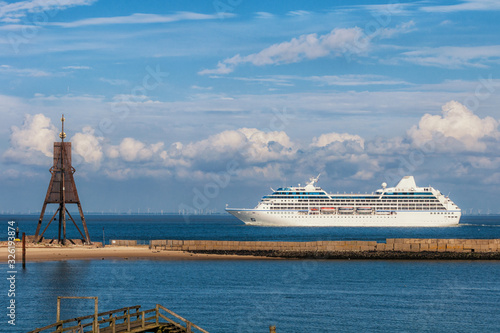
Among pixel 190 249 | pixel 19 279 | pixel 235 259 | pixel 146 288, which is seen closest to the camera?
pixel 146 288

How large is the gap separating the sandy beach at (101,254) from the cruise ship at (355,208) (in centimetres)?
8389

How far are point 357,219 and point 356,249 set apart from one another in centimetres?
8318

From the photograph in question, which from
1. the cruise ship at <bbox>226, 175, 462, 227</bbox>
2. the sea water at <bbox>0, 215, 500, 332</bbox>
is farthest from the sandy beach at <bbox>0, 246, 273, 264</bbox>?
the cruise ship at <bbox>226, 175, 462, 227</bbox>

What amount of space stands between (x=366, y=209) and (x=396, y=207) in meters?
6.36

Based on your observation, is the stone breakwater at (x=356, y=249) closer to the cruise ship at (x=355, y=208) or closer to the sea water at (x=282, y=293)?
the sea water at (x=282, y=293)

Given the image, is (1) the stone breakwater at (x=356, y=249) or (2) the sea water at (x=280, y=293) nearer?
(2) the sea water at (x=280, y=293)

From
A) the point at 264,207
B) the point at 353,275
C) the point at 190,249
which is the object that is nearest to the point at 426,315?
the point at 353,275

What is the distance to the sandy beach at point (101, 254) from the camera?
190 ft

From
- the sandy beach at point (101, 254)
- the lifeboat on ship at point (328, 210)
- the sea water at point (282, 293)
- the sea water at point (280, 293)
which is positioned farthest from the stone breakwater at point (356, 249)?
the lifeboat on ship at point (328, 210)

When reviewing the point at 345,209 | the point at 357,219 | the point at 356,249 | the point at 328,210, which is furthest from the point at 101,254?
the point at 357,219

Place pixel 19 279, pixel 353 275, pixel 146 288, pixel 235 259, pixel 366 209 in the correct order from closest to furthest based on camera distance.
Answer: pixel 146 288
pixel 19 279
pixel 353 275
pixel 235 259
pixel 366 209

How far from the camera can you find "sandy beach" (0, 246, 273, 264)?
5788cm

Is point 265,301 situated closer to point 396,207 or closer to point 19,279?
point 19,279

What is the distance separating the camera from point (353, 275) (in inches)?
2034
